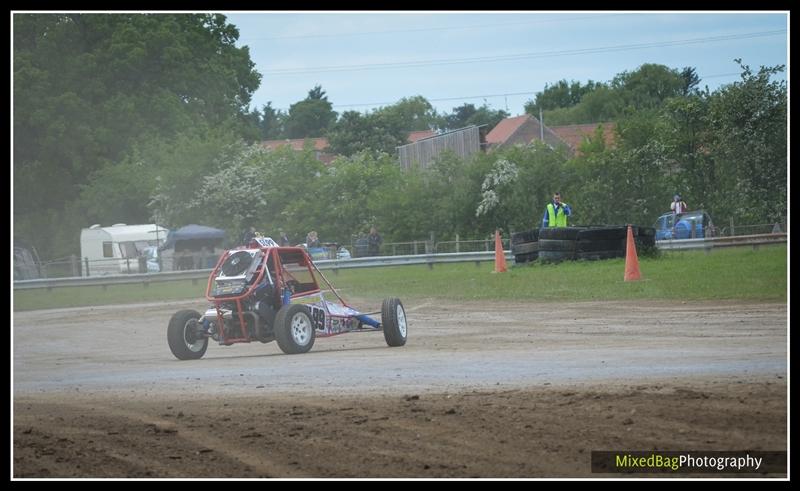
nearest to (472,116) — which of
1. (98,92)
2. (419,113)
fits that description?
Result: (419,113)

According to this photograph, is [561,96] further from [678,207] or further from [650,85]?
[678,207]

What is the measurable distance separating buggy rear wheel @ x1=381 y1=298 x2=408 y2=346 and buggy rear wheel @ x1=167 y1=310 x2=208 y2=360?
236 centimetres

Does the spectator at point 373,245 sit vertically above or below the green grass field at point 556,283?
above

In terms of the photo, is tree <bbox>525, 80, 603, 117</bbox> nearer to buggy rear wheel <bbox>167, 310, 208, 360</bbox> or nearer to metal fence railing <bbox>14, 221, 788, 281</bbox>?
metal fence railing <bbox>14, 221, 788, 281</bbox>

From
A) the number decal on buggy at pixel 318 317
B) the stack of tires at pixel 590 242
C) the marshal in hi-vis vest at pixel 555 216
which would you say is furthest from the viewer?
the marshal in hi-vis vest at pixel 555 216

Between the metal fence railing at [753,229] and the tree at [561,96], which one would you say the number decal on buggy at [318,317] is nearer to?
the metal fence railing at [753,229]

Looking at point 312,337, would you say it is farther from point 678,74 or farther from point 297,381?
point 678,74

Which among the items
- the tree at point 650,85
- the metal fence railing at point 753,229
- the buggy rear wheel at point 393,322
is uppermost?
the tree at point 650,85

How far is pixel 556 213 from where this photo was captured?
30516 millimetres

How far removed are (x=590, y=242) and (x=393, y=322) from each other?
14344 millimetres

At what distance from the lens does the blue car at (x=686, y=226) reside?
124ft

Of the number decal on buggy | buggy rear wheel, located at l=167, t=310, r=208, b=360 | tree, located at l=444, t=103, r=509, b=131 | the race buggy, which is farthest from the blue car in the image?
tree, located at l=444, t=103, r=509, b=131

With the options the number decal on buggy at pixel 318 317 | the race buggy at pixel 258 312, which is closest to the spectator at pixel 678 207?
the race buggy at pixel 258 312
